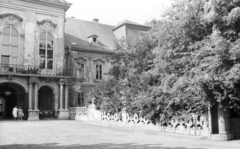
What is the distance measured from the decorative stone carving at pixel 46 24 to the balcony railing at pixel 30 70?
432cm

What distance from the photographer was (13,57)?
2628 cm

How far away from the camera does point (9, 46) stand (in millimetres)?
26141

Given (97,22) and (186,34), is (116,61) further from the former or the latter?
(97,22)

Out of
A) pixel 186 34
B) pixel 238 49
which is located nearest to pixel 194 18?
pixel 186 34

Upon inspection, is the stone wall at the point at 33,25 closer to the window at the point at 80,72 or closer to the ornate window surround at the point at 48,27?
the ornate window surround at the point at 48,27

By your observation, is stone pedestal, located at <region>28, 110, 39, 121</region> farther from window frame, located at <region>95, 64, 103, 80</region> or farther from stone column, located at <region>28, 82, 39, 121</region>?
window frame, located at <region>95, 64, 103, 80</region>

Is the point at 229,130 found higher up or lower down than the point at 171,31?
lower down

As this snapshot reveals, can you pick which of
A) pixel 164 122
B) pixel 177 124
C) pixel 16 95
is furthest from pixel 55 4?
pixel 177 124

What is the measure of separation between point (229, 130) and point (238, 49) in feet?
11.4

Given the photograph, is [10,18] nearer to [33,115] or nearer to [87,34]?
[33,115]

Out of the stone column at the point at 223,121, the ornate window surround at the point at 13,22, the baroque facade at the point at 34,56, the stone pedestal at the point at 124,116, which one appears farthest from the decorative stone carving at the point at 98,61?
the stone column at the point at 223,121

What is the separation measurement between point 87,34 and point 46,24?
789cm

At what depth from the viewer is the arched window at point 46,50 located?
91.4 ft

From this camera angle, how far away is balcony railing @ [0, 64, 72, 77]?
25.3 meters
